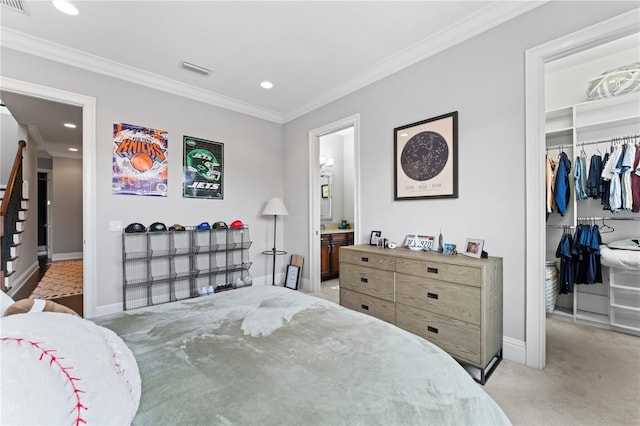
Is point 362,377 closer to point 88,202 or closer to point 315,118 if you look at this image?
point 88,202

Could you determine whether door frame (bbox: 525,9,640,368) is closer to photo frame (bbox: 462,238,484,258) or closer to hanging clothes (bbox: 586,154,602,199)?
photo frame (bbox: 462,238,484,258)

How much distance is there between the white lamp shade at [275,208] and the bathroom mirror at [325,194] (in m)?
1.59

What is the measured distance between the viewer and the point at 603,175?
9.11 ft


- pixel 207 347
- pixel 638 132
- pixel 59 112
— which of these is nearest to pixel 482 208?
pixel 638 132

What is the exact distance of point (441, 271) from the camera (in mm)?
2195

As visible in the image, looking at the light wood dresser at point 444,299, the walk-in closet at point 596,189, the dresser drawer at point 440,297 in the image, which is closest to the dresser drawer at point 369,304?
the light wood dresser at point 444,299

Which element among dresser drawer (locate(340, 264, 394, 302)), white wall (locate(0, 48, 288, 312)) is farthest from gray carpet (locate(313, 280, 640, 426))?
white wall (locate(0, 48, 288, 312))

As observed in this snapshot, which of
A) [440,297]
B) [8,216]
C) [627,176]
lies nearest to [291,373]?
[440,297]

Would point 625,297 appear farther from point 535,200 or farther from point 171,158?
point 171,158

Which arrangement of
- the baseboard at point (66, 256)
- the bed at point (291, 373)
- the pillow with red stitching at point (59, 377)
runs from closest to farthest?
the pillow with red stitching at point (59, 377) → the bed at point (291, 373) → the baseboard at point (66, 256)

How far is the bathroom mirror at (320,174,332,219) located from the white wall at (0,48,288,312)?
4.16 ft

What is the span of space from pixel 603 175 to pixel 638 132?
1.98ft

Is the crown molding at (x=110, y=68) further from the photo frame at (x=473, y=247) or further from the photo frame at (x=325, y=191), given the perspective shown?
the photo frame at (x=473, y=247)

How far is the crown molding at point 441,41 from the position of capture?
88.9 inches
